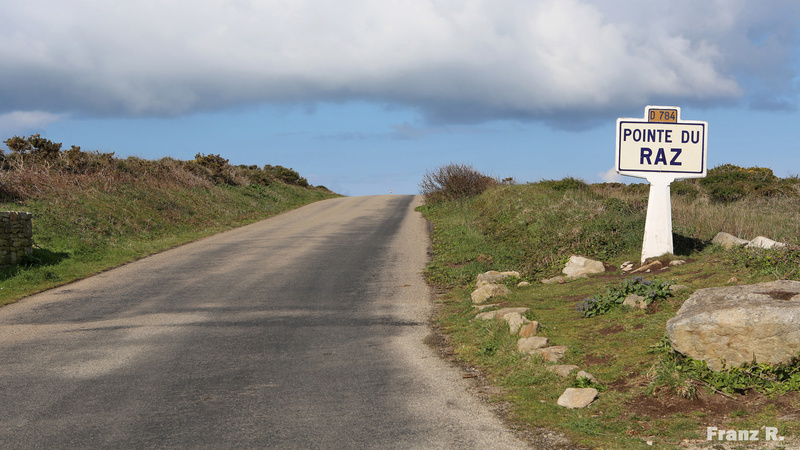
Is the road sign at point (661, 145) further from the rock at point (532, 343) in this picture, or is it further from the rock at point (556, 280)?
the rock at point (532, 343)

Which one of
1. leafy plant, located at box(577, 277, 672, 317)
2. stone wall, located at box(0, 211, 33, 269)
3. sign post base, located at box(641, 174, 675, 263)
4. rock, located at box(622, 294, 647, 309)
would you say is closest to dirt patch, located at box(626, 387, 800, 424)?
rock, located at box(622, 294, 647, 309)

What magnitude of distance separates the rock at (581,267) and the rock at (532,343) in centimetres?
480

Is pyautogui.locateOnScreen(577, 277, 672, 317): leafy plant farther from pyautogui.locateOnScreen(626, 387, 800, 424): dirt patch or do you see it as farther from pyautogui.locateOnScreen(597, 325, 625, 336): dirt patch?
pyautogui.locateOnScreen(626, 387, 800, 424): dirt patch

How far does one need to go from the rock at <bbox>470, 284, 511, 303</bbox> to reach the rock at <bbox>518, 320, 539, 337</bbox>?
271 cm

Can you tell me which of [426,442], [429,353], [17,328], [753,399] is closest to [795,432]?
[753,399]

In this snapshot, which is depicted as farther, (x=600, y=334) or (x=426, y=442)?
(x=600, y=334)

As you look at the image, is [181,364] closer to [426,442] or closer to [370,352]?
[370,352]

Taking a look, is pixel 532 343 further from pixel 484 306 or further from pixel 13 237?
pixel 13 237

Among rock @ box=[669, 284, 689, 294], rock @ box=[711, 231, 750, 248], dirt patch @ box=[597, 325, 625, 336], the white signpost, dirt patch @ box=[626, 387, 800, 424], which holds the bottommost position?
dirt patch @ box=[626, 387, 800, 424]

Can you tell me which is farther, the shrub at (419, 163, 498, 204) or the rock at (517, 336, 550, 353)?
the shrub at (419, 163, 498, 204)

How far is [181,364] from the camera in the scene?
7.58 m

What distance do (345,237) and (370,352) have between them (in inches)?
511

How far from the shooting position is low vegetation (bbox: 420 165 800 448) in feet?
17.5

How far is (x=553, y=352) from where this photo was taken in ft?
23.4
